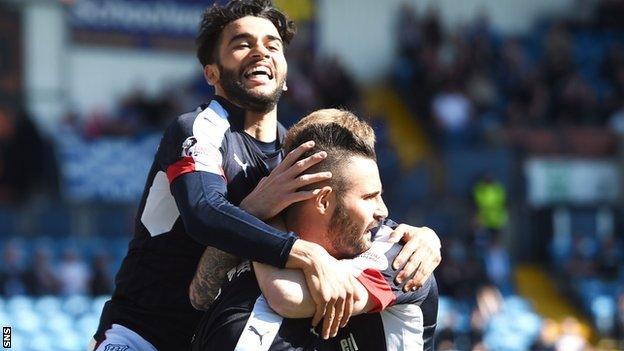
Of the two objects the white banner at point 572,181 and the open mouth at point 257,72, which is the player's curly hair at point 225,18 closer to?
the open mouth at point 257,72

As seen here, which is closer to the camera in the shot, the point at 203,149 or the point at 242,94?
the point at 203,149

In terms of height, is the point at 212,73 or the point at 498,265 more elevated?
the point at 212,73

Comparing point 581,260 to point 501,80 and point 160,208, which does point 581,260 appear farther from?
point 160,208

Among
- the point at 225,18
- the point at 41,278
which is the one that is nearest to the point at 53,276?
the point at 41,278

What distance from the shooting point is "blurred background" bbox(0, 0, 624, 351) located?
14727mm

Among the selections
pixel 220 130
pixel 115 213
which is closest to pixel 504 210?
pixel 115 213

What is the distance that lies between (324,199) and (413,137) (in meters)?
15.3

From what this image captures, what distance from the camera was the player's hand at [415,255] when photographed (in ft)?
12.9

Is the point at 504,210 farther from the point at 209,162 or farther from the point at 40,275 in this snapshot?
the point at 209,162

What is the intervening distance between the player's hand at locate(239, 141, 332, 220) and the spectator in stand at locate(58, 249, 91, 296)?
9792mm

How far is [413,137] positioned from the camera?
1903 centimetres

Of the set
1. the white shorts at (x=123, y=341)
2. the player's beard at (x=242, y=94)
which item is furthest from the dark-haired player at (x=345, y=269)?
the white shorts at (x=123, y=341)

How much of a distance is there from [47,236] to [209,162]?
11383mm

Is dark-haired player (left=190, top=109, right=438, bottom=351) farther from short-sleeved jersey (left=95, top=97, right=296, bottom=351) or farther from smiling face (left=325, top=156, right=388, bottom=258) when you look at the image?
short-sleeved jersey (left=95, top=97, right=296, bottom=351)
